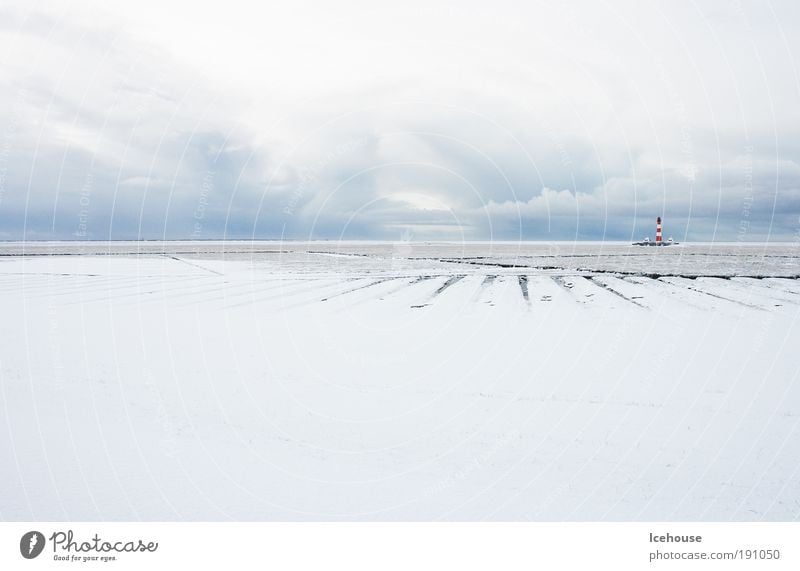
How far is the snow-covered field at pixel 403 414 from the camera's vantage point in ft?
15.2

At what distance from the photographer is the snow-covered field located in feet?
15.2

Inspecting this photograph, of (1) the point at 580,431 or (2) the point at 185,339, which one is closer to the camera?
(1) the point at 580,431

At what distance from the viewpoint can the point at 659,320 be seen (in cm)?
1084

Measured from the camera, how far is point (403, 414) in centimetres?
626
